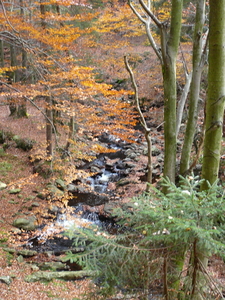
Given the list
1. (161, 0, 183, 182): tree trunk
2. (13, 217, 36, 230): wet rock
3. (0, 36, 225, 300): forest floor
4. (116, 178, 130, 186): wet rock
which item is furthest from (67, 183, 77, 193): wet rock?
(161, 0, 183, 182): tree trunk

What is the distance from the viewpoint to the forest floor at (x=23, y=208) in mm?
4703

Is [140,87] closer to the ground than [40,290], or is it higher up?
higher up

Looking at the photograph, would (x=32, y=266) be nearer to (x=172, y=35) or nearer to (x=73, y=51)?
(x=172, y=35)

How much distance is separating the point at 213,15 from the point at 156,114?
1522cm

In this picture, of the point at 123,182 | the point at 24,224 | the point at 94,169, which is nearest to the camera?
the point at 24,224

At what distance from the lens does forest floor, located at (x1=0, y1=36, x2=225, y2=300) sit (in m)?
4.70

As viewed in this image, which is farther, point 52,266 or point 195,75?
point 52,266

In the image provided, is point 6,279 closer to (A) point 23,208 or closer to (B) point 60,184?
(A) point 23,208

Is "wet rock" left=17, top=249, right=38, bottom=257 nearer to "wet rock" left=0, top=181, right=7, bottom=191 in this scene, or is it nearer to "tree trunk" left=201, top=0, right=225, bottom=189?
"wet rock" left=0, top=181, right=7, bottom=191

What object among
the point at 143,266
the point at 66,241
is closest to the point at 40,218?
the point at 66,241

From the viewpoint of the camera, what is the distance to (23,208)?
8625mm

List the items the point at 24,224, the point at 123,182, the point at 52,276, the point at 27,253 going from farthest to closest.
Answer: the point at 123,182
the point at 24,224
the point at 27,253
the point at 52,276

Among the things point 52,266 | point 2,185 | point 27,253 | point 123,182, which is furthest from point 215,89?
point 123,182

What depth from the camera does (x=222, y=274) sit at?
196 inches
